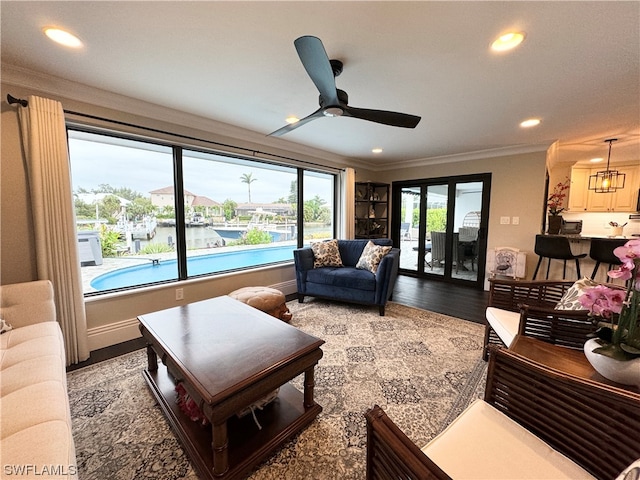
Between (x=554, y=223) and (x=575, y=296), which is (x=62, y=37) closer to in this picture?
(x=575, y=296)

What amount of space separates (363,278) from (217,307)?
73.1 inches

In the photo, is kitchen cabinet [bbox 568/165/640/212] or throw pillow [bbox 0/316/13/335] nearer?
throw pillow [bbox 0/316/13/335]

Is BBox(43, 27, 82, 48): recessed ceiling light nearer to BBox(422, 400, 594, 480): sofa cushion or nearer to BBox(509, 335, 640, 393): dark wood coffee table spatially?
BBox(422, 400, 594, 480): sofa cushion

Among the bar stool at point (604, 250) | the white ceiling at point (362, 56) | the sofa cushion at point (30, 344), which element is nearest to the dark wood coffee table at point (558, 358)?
the white ceiling at point (362, 56)

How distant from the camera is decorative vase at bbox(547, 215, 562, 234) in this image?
151 inches

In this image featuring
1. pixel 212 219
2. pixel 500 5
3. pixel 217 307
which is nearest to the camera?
pixel 500 5

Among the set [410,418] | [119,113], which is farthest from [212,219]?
[410,418]

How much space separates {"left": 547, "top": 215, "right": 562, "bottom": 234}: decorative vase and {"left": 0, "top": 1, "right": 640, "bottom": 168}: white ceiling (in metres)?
1.33

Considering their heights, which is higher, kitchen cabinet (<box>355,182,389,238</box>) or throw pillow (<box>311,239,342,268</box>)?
kitchen cabinet (<box>355,182,389,238</box>)

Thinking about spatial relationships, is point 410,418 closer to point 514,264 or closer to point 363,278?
point 363,278

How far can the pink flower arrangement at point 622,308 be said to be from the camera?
3.06ft

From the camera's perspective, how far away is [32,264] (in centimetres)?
210

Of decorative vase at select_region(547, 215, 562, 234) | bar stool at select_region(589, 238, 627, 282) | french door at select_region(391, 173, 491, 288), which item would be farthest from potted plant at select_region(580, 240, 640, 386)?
french door at select_region(391, 173, 491, 288)

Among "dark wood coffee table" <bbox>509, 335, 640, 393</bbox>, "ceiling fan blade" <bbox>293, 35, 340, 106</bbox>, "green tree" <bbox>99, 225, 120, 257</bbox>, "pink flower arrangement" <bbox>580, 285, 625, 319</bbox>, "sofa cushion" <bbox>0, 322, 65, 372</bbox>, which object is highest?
"ceiling fan blade" <bbox>293, 35, 340, 106</bbox>
